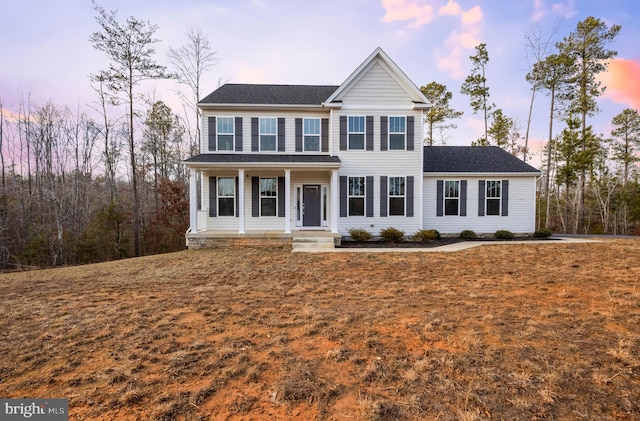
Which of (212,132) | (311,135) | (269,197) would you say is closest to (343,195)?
(311,135)

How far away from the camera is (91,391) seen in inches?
Result: 97.7

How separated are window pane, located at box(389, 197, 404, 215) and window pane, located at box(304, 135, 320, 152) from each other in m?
4.09

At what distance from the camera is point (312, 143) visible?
502 inches

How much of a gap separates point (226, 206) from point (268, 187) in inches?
79.2

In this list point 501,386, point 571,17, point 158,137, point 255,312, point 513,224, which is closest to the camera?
point 501,386

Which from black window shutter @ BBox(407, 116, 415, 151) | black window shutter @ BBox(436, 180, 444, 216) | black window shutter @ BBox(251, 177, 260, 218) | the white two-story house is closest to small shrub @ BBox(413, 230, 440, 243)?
the white two-story house

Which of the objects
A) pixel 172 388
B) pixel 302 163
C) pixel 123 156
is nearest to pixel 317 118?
pixel 302 163

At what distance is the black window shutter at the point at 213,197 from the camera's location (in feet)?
40.2

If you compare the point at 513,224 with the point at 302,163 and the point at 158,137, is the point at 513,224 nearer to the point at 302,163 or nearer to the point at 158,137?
the point at 302,163

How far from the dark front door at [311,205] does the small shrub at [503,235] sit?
823cm

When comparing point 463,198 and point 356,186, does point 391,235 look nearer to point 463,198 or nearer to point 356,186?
point 356,186

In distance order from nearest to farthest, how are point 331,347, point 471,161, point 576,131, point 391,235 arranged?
point 331,347 < point 391,235 < point 471,161 < point 576,131

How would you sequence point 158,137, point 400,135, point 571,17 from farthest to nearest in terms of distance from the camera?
point 158,137
point 571,17
point 400,135

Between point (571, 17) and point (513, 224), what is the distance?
1535 cm
